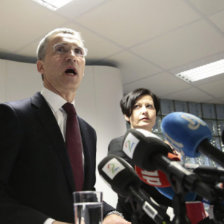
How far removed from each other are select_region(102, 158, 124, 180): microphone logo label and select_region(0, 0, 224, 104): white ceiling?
7.48 ft

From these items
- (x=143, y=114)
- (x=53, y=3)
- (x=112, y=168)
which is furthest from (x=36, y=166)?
(x=53, y=3)

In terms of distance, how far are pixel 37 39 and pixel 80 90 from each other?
0.89 metres

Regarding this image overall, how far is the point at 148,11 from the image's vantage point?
2916mm

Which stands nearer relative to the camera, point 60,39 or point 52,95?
point 52,95

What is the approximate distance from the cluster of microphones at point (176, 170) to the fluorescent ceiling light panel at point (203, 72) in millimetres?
3890

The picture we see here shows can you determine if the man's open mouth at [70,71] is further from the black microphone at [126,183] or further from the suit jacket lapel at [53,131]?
the black microphone at [126,183]

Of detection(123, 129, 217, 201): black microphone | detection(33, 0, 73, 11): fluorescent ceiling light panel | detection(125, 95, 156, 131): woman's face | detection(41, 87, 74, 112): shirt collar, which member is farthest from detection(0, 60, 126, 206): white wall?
detection(123, 129, 217, 201): black microphone

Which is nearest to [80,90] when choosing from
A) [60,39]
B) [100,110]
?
[100,110]

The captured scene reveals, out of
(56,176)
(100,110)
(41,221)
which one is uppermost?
(100,110)

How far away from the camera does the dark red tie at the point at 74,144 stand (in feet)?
3.76

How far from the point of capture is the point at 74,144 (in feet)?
3.95

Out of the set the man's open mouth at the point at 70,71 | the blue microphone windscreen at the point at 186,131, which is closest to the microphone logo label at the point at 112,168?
the blue microphone windscreen at the point at 186,131

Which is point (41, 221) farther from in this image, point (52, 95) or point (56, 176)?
point (52, 95)

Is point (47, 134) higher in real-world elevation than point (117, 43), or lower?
lower
